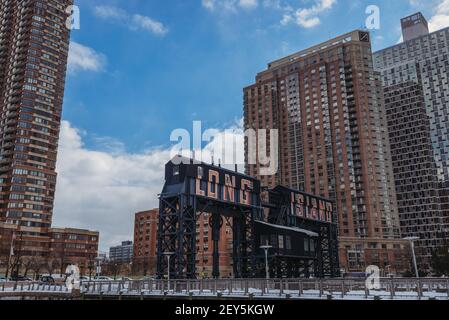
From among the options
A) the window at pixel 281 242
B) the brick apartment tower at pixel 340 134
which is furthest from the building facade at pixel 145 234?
the window at pixel 281 242

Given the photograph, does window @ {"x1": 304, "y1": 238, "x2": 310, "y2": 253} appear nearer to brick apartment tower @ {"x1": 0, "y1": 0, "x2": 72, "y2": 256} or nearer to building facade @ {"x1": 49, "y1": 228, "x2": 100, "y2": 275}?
building facade @ {"x1": 49, "y1": 228, "x2": 100, "y2": 275}

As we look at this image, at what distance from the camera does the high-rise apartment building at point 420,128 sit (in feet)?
479

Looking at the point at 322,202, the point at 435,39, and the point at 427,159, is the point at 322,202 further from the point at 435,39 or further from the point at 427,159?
the point at 435,39

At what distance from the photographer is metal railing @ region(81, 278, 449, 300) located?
90.6 ft

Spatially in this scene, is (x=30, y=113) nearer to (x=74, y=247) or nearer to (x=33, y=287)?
(x=74, y=247)

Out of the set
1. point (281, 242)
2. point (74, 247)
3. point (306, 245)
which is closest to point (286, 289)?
point (281, 242)

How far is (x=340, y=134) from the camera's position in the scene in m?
143

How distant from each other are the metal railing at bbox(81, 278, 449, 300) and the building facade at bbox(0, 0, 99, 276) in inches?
3077

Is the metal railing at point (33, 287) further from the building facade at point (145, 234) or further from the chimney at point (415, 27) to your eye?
the chimney at point (415, 27)

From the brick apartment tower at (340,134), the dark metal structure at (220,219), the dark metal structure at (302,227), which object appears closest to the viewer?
the dark metal structure at (220,219)

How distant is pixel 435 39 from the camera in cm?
17750

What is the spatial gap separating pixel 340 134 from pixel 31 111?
104m

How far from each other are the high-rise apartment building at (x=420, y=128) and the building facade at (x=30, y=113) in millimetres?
124878
